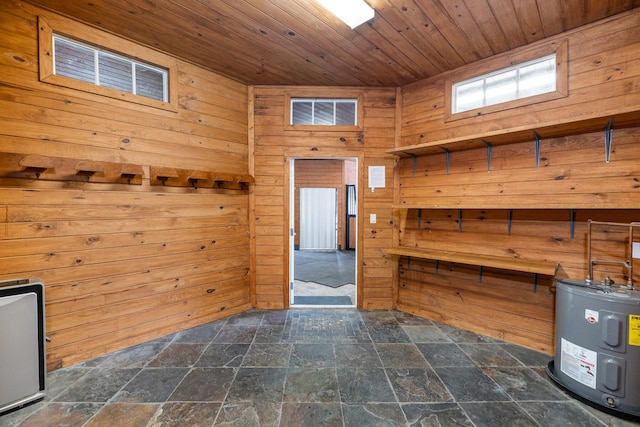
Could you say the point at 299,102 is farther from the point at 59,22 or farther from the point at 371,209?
the point at 59,22

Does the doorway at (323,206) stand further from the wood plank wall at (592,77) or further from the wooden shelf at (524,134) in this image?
the wood plank wall at (592,77)

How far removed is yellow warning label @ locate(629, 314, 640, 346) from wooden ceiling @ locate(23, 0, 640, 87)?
2.31 metres

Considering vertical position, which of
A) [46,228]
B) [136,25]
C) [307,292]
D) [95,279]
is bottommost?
[307,292]

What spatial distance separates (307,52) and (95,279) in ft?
9.59

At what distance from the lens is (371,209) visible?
3.49m

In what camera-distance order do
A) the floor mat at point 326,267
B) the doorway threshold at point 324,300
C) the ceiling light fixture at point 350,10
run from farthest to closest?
1. the floor mat at point 326,267
2. the doorway threshold at point 324,300
3. the ceiling light fixture at point 350,10

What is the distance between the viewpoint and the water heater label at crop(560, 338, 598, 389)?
6.10ft

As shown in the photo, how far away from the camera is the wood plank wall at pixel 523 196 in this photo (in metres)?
2.20

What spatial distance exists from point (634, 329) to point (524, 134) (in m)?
1.63

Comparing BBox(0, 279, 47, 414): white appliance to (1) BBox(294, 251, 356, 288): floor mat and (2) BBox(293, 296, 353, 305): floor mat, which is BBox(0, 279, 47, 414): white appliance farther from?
(1) BBox(294, 251, 356, 288): floor mat

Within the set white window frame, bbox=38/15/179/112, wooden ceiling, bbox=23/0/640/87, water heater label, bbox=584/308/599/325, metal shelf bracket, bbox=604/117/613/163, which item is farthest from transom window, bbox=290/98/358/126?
water heater label, bbox=584/308/599/325

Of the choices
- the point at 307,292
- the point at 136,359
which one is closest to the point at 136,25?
the point at 136,359

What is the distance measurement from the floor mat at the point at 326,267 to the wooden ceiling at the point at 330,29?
11.2ft

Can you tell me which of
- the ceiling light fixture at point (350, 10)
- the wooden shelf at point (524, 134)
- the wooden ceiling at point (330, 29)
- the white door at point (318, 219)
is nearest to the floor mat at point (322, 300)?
the wooden shelf at point (524, 134)
